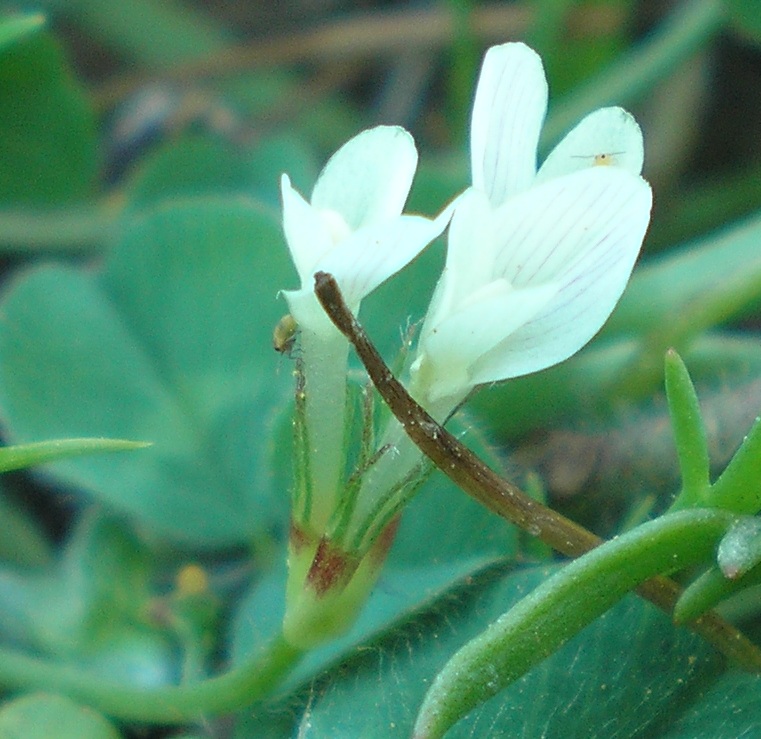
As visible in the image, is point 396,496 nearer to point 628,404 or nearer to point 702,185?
point 628,404

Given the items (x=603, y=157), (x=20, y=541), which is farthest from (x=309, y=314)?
(x=20, y=541)

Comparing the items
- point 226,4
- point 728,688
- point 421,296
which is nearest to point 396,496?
point 728,688

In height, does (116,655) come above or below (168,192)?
below

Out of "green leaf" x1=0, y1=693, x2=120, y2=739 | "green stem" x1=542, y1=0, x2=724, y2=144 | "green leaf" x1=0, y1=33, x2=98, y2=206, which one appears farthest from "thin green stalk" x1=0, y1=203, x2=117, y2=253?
"green leaf" x1=0, y1=693, x2=120, y2=739

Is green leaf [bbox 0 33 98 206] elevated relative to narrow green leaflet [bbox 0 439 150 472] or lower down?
elevated

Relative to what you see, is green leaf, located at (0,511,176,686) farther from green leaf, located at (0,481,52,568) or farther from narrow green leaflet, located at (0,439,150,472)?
narrow green leaflet, located at (0,439,150,472)

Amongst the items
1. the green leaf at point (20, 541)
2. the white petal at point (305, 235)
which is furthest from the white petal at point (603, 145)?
the green leaf at point (20, 541)

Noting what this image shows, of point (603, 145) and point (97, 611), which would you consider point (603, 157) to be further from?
point (97, 611)

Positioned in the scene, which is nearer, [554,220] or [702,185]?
[554,220]

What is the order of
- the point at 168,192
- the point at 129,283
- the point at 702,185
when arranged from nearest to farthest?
the point at 129,283, the point at 168,192, the point at 702,185
